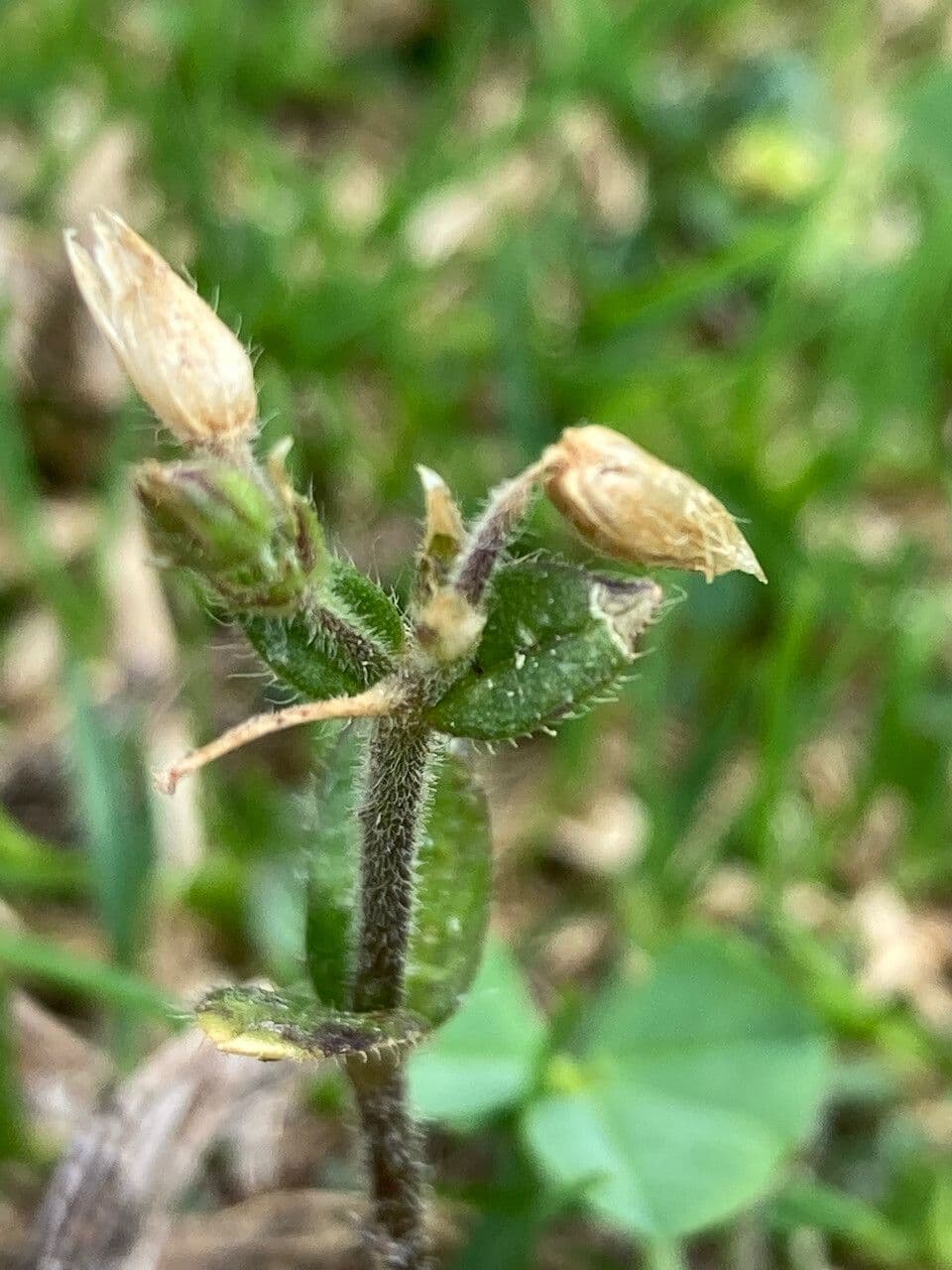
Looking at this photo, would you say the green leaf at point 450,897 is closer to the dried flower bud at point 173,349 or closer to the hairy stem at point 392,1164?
the hairy stem at point 392,1164

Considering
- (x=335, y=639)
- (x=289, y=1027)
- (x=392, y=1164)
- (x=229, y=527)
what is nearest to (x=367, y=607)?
(x=335, y=639)

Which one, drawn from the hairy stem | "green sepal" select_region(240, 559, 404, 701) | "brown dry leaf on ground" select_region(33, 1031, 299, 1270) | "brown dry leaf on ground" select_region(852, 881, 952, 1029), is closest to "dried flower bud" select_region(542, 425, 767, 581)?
"green sepal" select_region(240, 559, 404, 701)

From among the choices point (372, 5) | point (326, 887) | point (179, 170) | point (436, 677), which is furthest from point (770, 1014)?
point (372, 5)

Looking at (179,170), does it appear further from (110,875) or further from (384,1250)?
(384,1250)

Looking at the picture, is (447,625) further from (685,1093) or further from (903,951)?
(903,951)

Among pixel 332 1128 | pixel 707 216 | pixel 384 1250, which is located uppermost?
pixel 707 216
